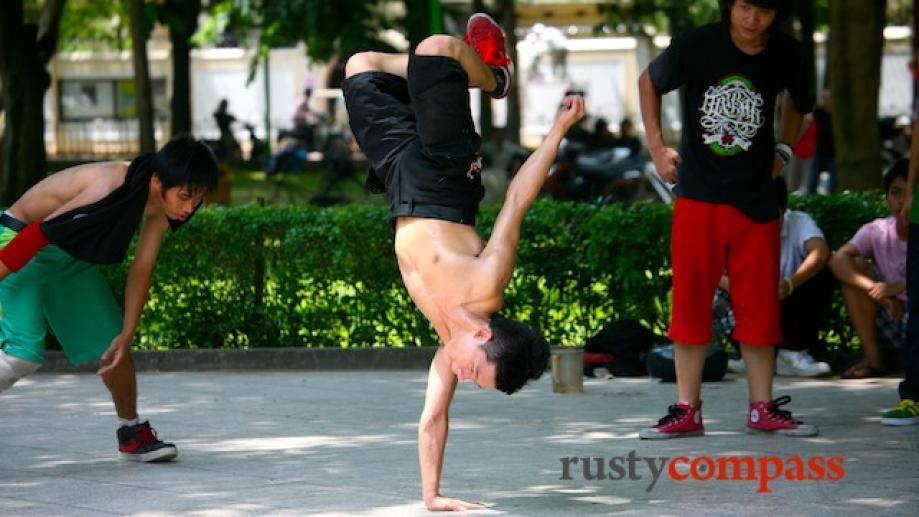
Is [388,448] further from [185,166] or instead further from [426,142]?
[426,142]

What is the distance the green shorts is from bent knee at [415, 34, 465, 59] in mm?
2066

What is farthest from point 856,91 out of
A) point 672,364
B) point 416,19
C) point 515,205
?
point 416,19

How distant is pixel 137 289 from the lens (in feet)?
23.6

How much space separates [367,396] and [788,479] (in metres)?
3.32

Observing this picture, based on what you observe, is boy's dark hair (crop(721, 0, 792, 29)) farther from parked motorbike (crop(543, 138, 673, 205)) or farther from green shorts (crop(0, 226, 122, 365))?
parked motorbike (crop(543, 138, 673, 205))

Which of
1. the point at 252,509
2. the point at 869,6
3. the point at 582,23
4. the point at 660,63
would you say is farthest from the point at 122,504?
the point at 582,23

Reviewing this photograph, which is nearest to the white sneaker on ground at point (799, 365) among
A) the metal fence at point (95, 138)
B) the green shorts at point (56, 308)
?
the green shorts at point (56, 308)

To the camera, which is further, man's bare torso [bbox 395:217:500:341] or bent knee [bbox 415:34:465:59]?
bent knee [bbox 415:34:465:59]

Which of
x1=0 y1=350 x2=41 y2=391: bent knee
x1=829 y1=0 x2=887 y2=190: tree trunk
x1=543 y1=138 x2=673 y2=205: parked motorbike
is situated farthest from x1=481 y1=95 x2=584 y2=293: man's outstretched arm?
x1=543 y1=138 x2=673 y2=205: parked motorbike

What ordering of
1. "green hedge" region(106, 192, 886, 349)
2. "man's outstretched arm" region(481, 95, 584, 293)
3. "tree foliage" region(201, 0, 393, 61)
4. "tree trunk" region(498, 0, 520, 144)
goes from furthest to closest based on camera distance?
1. "tree trunk" region(498, 0, 520, 144)
2. "tree foliage" region(201, 0, 393, 61)
3. "green hedge" region(106, 192, 886, 349)
4. "man's outstretched arm" region(481, 95, 584, 293)

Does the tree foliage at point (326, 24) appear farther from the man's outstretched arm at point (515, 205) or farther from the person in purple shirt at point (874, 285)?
the man's outstretched arm at point (515, 205)

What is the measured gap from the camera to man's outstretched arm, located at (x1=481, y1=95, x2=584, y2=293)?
230 inches

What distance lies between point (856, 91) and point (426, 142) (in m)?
7.77

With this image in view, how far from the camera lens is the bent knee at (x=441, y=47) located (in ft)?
19.8
